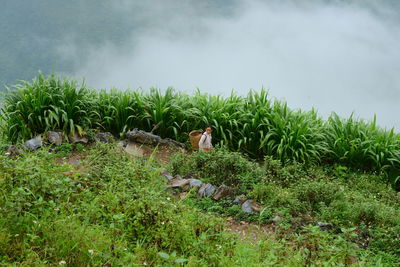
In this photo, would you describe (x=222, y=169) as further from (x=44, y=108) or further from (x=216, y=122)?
(x=44, y=108)

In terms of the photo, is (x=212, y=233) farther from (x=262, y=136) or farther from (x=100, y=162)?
(x=262, y=136)

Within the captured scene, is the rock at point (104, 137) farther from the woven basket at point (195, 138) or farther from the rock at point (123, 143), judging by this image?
the woven basket at point (195, 138)

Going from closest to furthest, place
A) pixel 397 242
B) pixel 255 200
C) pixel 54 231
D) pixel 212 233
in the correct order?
pixel 54 231
pixel 212 233
pixel 397 242
pixel 255 200

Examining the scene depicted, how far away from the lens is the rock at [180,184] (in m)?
5.34

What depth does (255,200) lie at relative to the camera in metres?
5.16

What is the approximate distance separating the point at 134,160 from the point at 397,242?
2.91m

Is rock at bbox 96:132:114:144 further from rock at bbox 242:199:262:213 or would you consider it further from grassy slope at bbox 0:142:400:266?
rock at bbox 242:199:262:213

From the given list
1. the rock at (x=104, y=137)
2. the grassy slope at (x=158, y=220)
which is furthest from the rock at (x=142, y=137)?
the grassy slope at (x=158, y=220)

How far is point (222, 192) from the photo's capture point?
5.24 metres

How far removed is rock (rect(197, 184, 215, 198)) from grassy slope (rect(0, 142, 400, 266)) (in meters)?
0.17

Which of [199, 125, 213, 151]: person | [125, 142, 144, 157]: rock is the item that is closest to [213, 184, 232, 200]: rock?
[199, 125, 213, 151]: person

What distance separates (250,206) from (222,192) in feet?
1.21

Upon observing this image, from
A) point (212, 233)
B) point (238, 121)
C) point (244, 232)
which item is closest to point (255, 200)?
point (244, 232)

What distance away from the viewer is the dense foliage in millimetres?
6898
